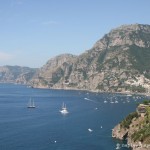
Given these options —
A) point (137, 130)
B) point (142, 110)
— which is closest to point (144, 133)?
point (137, 130)

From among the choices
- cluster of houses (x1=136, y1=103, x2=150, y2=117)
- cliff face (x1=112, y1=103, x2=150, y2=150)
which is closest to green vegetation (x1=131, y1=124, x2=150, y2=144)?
cliff face (x1=112, y1=103, x2=150, y2=150)

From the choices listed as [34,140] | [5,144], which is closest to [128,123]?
[34,140]

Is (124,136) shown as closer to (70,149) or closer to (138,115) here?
(138,115)

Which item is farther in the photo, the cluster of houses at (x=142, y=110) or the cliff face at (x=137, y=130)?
the cluster of houses at (x=142, y=110)

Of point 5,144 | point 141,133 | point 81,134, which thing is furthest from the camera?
point 81,134

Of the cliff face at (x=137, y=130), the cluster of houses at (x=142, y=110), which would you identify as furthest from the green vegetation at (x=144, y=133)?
the cluster of houses at (x=142, y=110)

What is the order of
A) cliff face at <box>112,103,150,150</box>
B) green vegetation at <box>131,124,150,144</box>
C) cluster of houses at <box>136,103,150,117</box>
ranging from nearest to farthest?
1. cliff face at <box>112,103,150,150</box>
2. green vegetation at <box>131,124,150,144</box>
3. cluster of houses at <box>136,103,150,117</box>

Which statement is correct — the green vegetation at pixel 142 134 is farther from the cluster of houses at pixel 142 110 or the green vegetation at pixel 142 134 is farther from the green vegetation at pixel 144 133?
the cluster of houses at pixel 142 110

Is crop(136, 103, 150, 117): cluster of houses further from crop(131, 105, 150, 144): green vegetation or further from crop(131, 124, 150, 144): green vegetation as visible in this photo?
crop(131, 124, 150, 144): green vegetation
